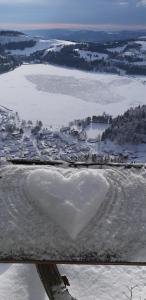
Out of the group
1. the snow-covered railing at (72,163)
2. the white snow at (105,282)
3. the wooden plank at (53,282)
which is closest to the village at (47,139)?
the white snow at (105,282)

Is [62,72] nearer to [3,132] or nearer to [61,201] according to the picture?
[3,132]

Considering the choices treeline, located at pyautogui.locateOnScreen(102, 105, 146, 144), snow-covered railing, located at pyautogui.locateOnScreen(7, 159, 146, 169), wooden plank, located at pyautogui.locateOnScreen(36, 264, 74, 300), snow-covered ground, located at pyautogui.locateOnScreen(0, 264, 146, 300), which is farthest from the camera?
treeline, located at pyautogui.locateOnScreen(102, 105, 146, 144)

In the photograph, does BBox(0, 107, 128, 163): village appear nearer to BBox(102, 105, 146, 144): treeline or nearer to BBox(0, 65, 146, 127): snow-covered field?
BBox(102, 105, 146, 144): treeline

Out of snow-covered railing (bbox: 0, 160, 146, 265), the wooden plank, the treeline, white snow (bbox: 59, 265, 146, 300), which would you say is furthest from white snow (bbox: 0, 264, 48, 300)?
the treeline

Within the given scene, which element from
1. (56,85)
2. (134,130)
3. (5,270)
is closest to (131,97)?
(56,85)

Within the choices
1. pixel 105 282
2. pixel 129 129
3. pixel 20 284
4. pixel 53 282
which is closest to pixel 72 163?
pixel 53 282

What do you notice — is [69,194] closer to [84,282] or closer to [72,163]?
[72,163]

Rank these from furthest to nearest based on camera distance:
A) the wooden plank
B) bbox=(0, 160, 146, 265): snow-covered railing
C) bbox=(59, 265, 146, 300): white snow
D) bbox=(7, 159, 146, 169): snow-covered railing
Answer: bbox=(59, 265, 146, 300): white snow < the wooden plank < bbox=(7, 159, 146, 169): snow-covered railing < bbox=(0, 160, 146, 265): snow-covered railing
